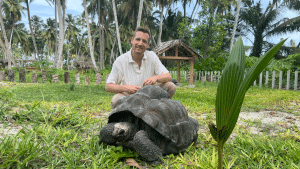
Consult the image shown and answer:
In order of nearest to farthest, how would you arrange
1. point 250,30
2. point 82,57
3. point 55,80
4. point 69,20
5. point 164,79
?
1. point 164,79
2. point 55,80
3. point 250,30
4. point 69,20
5. point 82,57

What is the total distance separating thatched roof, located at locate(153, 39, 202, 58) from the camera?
9913mm

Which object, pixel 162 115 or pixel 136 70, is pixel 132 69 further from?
pixel 162 115

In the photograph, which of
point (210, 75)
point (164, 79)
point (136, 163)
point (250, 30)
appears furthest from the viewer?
point (250, 30)

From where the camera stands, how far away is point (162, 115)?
1776mm

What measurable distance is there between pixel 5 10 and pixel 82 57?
1151 inches

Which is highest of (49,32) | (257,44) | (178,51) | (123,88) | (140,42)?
(49,32)

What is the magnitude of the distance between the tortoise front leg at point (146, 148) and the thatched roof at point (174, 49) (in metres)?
8.27

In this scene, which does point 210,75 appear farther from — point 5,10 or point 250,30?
point 5,10

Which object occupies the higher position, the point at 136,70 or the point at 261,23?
the point at 261,23

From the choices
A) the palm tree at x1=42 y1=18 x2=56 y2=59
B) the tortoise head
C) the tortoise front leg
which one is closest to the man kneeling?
the tortoise head

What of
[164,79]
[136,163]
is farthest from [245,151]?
[164,79]

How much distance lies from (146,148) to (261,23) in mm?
23487

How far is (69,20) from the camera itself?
42.7 meters

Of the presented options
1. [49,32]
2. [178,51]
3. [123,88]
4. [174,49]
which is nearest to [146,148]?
[123,88]
